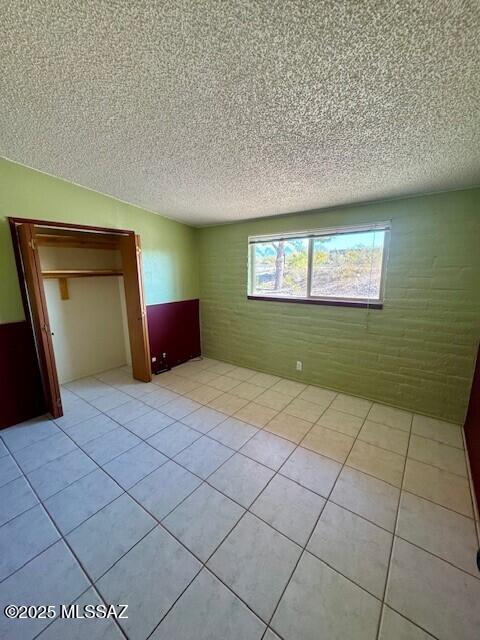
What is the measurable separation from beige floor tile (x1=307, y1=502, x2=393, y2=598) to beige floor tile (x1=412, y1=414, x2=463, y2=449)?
1188mm

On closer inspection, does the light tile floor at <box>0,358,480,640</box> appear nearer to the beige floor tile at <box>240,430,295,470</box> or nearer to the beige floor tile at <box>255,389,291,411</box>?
the beige floor tile at <box>240,430,295,470</box>

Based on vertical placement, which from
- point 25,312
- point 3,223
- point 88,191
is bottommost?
point 25,312

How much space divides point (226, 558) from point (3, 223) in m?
2.97

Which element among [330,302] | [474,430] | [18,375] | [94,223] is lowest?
[474,430]

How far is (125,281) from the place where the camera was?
10.3 ft

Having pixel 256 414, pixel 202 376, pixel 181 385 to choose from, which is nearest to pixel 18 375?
pixel 181 385

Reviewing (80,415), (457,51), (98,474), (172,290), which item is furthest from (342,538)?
(172,290)

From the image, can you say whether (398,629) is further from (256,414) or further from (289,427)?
(256,414)

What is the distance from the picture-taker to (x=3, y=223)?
2.10m

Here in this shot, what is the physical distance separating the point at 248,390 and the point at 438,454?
185 cm

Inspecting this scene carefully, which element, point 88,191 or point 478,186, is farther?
point 88,191

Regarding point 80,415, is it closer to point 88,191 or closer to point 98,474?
point 98,474

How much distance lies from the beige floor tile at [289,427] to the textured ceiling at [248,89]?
7.27ft

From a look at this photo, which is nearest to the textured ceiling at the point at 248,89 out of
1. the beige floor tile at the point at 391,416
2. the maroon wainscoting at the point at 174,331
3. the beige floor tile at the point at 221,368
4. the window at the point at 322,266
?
the window at the point at 322,266
